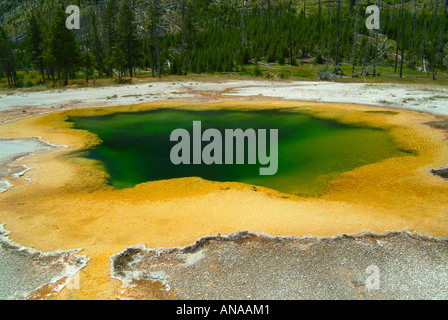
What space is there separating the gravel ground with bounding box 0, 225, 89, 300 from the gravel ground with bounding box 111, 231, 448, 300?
94 cm

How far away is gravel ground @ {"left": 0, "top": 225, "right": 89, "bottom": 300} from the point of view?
19.6 feet

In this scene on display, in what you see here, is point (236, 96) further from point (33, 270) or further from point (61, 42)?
point (61, 42)

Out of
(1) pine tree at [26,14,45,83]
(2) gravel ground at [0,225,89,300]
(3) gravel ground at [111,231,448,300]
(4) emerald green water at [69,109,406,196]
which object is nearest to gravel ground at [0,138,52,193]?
(4) emerald green water at [69,109,406,196]

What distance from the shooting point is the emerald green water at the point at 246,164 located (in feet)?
42.2

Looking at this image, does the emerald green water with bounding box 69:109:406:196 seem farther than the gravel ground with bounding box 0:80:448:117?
No

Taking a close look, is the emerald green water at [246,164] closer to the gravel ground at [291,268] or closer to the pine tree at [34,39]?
the gravel ground at [291,268]

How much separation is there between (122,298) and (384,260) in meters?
5.23

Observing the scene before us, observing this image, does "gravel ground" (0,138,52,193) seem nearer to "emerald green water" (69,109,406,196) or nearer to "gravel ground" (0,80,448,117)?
"emerald green water" (69,109,406,196)

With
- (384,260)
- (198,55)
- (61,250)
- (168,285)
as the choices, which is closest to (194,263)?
(168,285)

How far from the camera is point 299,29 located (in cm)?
7181

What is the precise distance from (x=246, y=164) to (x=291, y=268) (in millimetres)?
8394

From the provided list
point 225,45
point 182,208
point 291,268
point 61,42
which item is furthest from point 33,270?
point 225,45

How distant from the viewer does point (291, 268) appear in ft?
21.0
